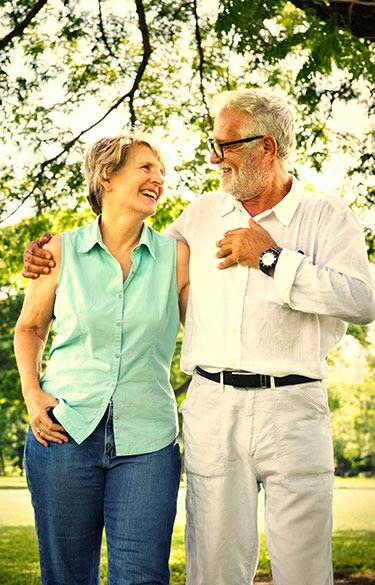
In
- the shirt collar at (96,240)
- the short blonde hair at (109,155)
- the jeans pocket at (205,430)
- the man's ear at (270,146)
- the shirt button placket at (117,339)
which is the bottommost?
the jeans pocket at (205,430)

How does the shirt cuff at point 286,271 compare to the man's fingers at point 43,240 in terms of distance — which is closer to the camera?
the shirt cuff at point 286,271

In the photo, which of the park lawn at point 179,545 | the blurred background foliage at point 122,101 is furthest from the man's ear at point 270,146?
the park lawn at point 179,545

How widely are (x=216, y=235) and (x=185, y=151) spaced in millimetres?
4699

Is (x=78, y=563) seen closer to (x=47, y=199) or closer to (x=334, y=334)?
(x=334, y=334)

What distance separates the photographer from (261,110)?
2.90 meters

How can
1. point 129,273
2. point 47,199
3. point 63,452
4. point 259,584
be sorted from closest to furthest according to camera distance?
point 63,452
point 129,273
point 259,584
point 47,199

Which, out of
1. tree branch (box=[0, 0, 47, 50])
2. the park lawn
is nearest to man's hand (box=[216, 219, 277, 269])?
tree branch (box=[0, 0, 47, 50])

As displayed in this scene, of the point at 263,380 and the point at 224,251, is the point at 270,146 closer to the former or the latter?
the point at 224,251

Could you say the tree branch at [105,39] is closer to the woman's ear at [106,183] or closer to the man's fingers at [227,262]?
the woman's ear at [106,183]

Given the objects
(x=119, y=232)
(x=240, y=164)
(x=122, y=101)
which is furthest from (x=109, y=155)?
(x=122, y=101)

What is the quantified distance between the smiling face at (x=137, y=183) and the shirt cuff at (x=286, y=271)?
567mm

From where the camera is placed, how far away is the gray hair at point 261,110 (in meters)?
2.89

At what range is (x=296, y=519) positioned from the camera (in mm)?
2592

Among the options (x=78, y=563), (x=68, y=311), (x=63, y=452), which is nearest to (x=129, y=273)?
(x=68, y=311)
